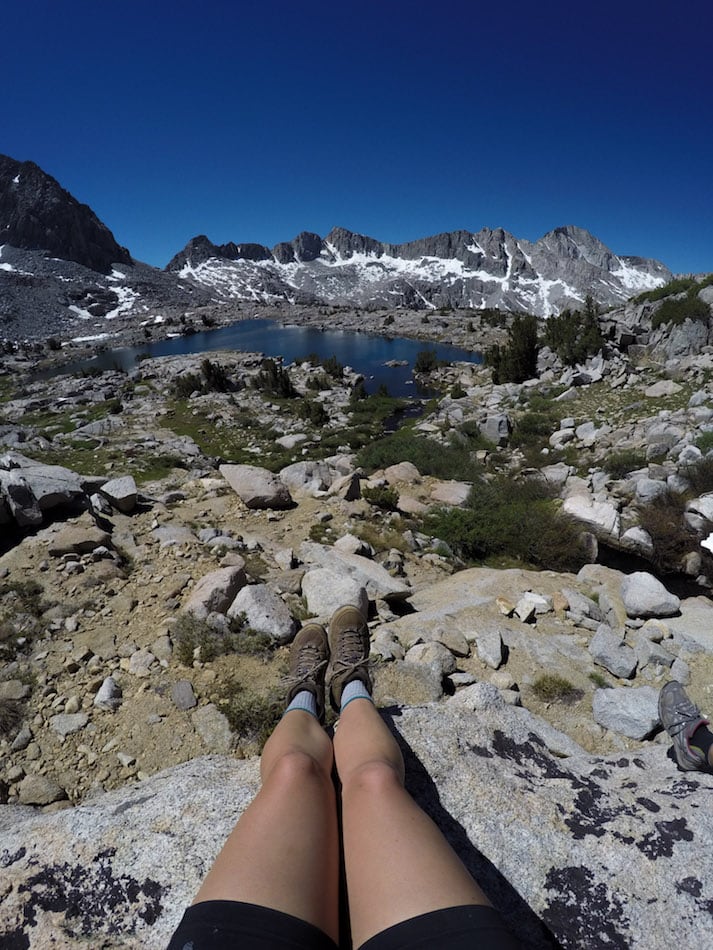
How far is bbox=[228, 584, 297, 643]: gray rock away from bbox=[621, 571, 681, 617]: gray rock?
484cm

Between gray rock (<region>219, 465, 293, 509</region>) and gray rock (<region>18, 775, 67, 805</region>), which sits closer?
gray rock (<region>18, 775, 67, 805</region>)

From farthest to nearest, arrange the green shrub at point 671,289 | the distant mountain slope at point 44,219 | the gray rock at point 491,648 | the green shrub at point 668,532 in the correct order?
the distant mountain slope at point 44,219 < the green shrub at point 671,289 < the green shrub at point 668,532 < the gray rock at point 491,648

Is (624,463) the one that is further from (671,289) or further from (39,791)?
(671,289)

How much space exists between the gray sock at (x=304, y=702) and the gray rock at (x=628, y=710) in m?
3.04

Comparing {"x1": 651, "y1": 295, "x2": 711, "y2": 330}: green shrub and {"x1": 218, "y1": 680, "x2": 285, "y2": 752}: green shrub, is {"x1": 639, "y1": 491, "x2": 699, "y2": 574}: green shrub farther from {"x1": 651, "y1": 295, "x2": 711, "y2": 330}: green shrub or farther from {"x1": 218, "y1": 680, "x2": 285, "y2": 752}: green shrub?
{"x1": 651, "y1": 295, "x2": 711, "y2": 330}: green shrub

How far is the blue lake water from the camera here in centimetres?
4000

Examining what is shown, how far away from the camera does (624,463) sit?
11.8m

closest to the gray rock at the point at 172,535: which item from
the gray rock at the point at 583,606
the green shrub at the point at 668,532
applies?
the gray rock at the point at 583,606

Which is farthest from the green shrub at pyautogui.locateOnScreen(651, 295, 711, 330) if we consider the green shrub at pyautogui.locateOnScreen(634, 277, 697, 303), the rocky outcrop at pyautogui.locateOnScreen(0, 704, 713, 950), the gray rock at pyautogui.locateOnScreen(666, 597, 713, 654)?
the rocky outcrop at pyautogui.locateOnScreen(0, 704, 713, 950)

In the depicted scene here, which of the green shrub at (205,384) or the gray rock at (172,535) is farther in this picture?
the green shrub at (205,384)

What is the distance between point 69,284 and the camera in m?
139

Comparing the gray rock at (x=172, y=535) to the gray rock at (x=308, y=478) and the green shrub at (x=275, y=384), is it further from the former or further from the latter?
the green shrub at (x=275, y=384)

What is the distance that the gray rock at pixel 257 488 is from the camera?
9516 mm

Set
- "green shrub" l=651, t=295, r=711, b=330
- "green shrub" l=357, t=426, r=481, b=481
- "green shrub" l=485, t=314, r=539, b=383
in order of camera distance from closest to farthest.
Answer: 1. "green shrub" l=357, t=426, r=481, b=481
2. "green shrub" l=651, t=295, r=711, b=330
3. "green shrub" l=485, t=314, r=539, b=383
